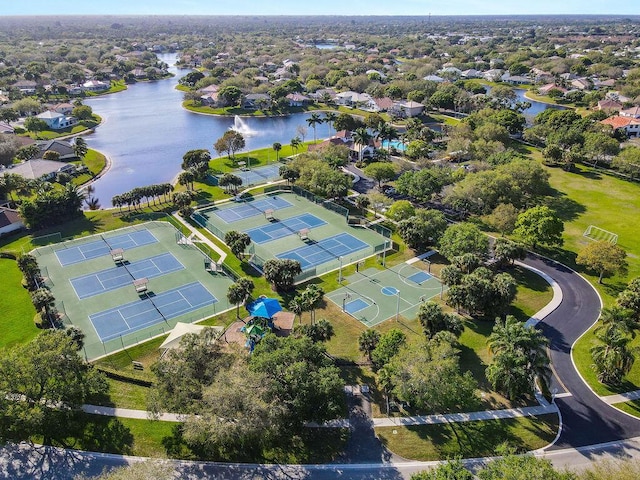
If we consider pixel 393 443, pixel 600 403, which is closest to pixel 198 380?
pixel 393 443

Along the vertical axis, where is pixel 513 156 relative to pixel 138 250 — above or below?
above

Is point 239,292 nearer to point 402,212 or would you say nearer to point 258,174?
point 402,212

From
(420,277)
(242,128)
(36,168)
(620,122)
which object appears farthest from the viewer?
(242,128)

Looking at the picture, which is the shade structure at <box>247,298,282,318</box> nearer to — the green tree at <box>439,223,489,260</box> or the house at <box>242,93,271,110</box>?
the green tree at <box>439,223,489,260</box>

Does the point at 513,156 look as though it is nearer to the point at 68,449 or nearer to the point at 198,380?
the point at 198,380

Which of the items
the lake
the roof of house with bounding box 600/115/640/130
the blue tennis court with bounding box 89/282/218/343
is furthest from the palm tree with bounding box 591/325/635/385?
the roof of house with bounding box 600/115/640/130

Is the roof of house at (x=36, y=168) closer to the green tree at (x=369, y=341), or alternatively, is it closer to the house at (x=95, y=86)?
the green tree at (x=369, y=341)

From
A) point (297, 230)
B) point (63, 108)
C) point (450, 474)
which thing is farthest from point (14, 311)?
point (63, 108)
